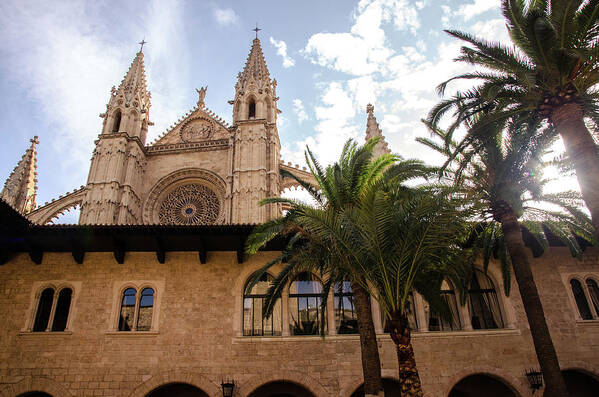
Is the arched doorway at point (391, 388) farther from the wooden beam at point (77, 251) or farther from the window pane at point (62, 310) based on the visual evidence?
the wooden beam at point (77, 251)

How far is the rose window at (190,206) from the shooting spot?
92.1ft

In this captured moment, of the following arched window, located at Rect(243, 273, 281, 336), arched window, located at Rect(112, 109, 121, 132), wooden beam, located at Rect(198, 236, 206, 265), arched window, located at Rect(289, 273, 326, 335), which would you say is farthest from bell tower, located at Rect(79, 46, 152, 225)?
arched window, located at Rect(289, 273, 326, 335)

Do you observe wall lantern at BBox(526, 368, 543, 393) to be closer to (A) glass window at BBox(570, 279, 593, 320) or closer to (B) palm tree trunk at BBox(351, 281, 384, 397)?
(A) glass window at BBox(570, 279, 593, 320)

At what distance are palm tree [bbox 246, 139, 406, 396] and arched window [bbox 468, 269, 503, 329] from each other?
5764 millimetres

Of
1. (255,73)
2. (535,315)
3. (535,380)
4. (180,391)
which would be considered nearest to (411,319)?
(535,380)

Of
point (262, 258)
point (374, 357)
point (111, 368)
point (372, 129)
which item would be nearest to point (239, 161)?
point (372, 129)

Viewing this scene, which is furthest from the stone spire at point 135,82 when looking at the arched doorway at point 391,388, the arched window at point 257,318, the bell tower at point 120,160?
the arched doorway at point 391,388

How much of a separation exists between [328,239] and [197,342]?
5949mm

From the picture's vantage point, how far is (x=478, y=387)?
47.1 feet

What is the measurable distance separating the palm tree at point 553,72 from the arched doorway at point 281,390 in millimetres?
9434

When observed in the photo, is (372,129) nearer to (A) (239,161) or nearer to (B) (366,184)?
(A) (239,161)

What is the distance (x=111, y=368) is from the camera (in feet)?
41.8

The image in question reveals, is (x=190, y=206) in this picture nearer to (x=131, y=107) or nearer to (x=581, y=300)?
(x=131, y=107)

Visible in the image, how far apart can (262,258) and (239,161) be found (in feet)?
45.7
